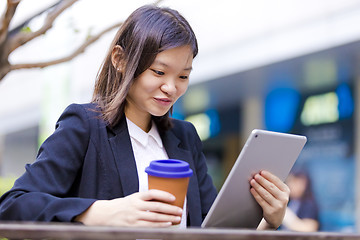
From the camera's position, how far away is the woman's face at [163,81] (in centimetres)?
156

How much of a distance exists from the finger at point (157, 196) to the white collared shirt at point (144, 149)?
405 millimetres

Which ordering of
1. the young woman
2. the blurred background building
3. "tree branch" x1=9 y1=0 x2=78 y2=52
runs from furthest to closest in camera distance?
the blurred background building → "tree branch" x1=9 y1=0 x2=78 y2=52 → the young woman

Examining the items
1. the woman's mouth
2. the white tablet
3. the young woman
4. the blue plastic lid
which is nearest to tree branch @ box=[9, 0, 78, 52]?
the young woman

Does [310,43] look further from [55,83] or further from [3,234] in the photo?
[3,234]

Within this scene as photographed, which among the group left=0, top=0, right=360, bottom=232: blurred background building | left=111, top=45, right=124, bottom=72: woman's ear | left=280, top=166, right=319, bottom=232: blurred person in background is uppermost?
left=111, top=45, right=124, bottom=72: woman's ear

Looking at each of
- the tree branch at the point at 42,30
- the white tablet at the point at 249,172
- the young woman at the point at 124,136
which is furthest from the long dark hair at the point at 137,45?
the tree branch at the point at 42,30

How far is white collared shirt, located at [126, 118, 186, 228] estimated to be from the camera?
1651 millimetres

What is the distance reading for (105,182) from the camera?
1589mm

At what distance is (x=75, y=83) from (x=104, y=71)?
11.3m

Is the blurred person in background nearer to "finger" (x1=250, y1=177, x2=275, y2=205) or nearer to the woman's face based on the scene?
"finger" (x1=250, y1=177, x2=275, y2=205)

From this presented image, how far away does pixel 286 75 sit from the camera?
336 inches

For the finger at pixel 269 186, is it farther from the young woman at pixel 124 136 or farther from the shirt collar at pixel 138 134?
the shirt collar at pixel 138 134

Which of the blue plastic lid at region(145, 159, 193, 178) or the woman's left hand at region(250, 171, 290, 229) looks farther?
the woman's left hand at region(250, 171, 290, 229)

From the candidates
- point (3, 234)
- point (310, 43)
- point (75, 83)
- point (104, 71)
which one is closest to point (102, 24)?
point (310, 43)
